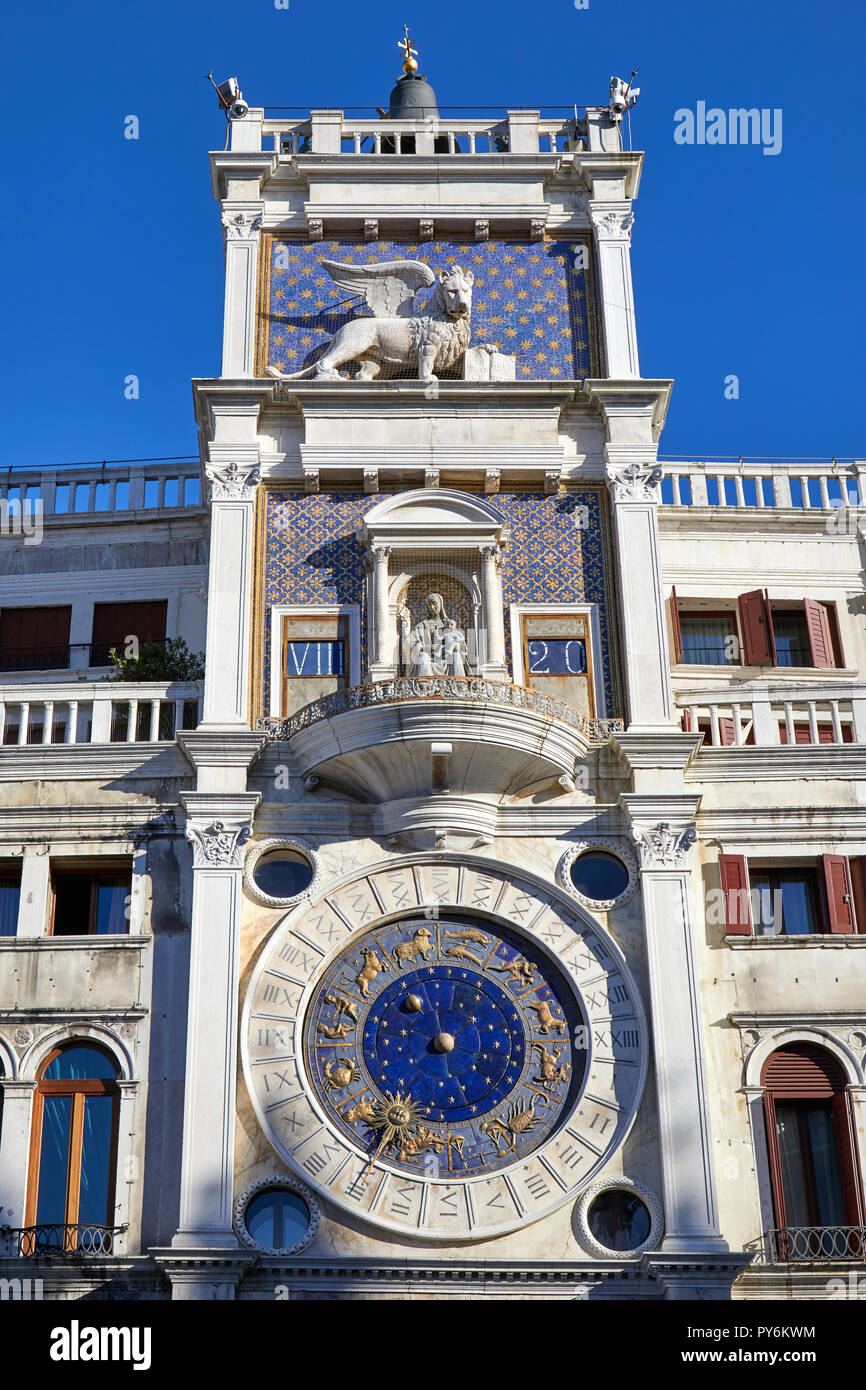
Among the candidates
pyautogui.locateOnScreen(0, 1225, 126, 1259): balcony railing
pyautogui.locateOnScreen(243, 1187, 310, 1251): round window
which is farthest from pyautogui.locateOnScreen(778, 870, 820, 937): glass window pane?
pyautogui.locateOnScreen(0, 1225, 126, 1259): balcony railing

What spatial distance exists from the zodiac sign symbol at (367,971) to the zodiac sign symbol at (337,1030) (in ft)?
1.40

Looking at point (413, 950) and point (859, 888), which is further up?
point (859, 888)

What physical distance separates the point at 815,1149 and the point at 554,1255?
3434 mm

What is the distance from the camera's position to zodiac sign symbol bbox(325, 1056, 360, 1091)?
22.0 metres

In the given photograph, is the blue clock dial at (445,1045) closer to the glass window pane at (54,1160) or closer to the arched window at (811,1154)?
the arched window at (811,1154)

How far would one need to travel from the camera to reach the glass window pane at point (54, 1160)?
21.7m

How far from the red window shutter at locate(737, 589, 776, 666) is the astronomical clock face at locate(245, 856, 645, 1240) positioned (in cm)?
614

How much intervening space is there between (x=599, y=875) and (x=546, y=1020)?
203cm

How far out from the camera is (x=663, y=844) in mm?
23391

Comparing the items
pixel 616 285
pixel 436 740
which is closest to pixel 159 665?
pixel 436 740

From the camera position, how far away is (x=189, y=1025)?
72.6 ft

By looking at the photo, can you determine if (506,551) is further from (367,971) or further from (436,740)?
(367,971)
